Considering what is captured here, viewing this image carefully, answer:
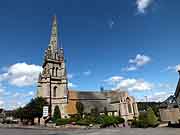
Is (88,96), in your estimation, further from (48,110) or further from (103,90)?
(48,110)

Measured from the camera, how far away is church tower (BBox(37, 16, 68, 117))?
201 ft

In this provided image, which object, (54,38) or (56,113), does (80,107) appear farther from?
(54,38)

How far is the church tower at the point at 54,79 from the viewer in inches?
2416

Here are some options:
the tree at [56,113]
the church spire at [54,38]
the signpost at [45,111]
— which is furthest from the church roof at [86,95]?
the church spire at [54,38]

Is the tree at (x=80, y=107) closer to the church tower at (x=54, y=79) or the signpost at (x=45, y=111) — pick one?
the church tower at (x=54, y=79)

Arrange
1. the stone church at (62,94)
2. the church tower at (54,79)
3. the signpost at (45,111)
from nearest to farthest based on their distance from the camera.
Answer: the signpost at (45,111) → the church tower at (54,79) → the stone church at (62,94)

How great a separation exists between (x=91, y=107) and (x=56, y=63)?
19.1 metres

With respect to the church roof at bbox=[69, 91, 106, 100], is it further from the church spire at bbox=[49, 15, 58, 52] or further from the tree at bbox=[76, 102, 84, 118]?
the church spire at bbox=[49, 15, 58, 52]

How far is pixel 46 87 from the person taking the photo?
61375 mm

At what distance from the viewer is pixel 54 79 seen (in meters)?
63.2

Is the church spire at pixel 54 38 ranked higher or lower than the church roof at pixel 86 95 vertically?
higher

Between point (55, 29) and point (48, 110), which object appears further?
point (55, 29)

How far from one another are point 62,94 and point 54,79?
520 cm

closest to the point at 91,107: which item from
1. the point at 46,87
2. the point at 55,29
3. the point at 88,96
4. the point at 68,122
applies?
the point at 88,96
